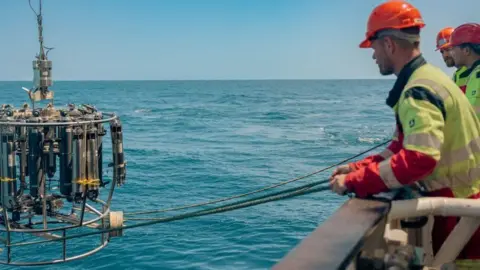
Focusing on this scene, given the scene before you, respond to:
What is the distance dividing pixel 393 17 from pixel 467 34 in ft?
9.23

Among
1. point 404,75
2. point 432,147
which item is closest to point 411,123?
point 432,147

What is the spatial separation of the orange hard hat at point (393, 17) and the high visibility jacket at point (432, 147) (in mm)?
254

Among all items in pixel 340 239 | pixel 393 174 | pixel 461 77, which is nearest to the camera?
pixel 340 239

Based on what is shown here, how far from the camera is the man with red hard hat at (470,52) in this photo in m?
5.84

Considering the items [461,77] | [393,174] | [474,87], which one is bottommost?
[393,174]

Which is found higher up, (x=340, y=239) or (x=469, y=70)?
(x=469, y=70)

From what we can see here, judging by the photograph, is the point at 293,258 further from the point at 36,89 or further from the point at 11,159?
the point at 36,89

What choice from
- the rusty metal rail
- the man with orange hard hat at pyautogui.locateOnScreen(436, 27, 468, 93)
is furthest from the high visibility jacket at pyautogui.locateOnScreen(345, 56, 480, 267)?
the man with orange hard hat at pyautogui.locateOnScreen(436, 27, 468, 93)

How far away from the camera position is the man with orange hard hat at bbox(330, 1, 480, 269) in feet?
10.4

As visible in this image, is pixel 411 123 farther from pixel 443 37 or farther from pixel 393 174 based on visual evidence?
pixel 443 37

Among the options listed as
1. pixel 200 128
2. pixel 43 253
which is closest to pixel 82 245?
pixel 43 253

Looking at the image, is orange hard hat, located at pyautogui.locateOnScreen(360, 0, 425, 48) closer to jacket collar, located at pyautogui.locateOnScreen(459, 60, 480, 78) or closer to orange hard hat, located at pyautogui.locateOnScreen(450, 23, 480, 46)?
orange hard hat, located at pyautogui.locateOnScreen(450, 23, 480, 46)

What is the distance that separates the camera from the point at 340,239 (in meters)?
2.82

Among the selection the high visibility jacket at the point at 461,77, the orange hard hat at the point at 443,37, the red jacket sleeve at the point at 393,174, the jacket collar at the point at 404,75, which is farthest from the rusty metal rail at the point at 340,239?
the orange hard hat at the point at 443,37
